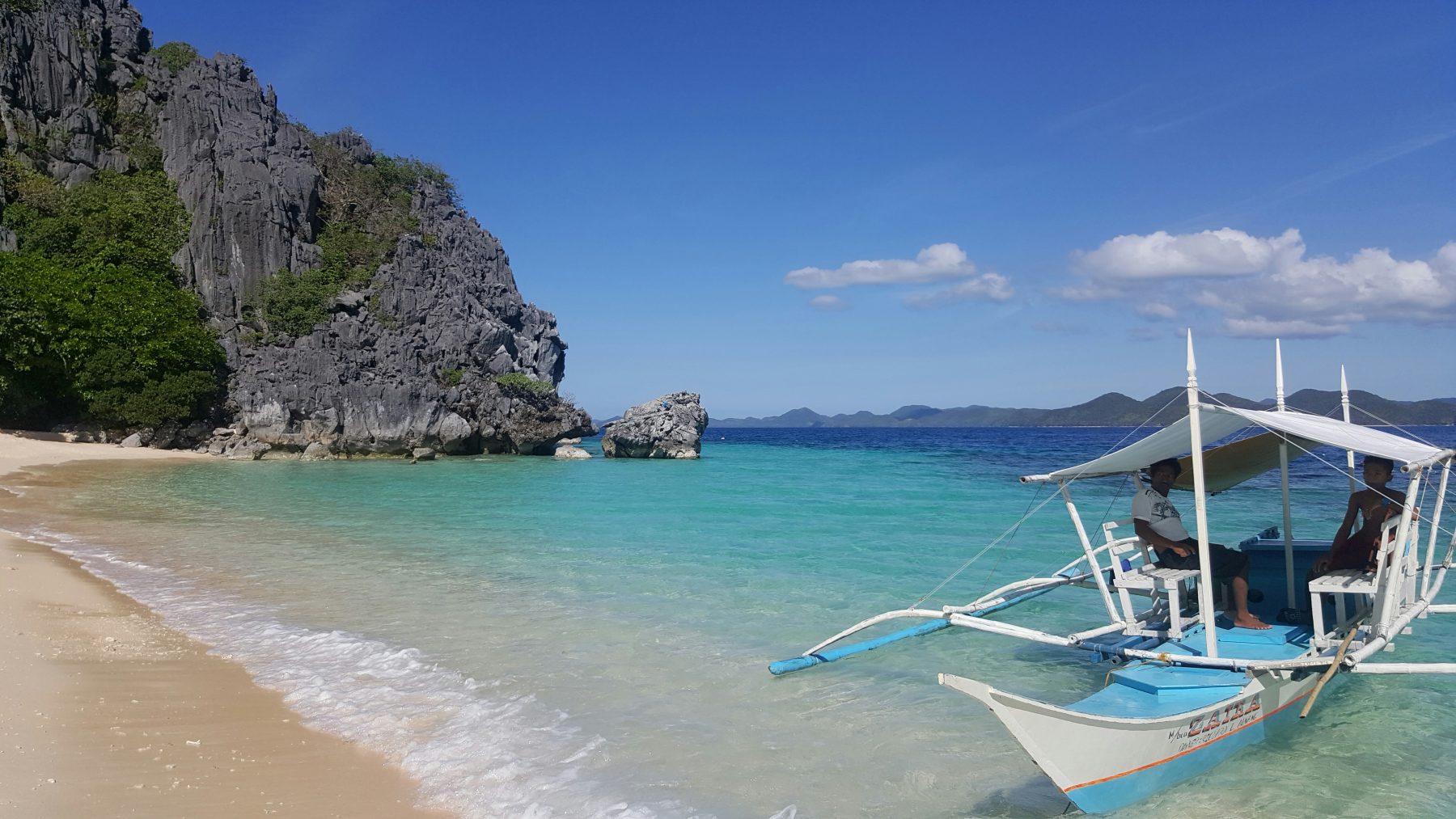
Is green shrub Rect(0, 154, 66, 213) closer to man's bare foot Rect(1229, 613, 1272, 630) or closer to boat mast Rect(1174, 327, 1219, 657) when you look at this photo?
boat mast Rect(1174, 327, 1219, 657)

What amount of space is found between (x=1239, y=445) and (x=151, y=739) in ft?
31.7

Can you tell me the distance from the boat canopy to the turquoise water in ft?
7.21

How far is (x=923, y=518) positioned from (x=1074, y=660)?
12.1 metres

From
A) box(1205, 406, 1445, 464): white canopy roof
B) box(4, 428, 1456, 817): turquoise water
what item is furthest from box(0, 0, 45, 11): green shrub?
box(1205, 406, 1445, 464): white canopy roof

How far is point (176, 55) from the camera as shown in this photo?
185 ft

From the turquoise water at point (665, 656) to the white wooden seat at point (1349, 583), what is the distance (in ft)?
2.77

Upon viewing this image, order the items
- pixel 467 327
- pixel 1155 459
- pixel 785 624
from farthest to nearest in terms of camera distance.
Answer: pixel 467 327, pixel 785 624, pixel 1155 459

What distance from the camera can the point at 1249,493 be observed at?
29.2 meters

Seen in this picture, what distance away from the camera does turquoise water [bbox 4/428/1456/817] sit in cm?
606

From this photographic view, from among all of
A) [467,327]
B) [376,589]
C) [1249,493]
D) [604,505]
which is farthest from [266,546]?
[467,327]

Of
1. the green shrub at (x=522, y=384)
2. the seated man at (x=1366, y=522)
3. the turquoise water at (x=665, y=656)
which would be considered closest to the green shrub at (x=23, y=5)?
the green shrub at (x=522, y=384)

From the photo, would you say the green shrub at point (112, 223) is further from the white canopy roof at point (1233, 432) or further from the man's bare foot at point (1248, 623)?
the man's bare foot at point (1248, 623)

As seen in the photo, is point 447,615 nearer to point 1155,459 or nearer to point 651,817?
point 651,817

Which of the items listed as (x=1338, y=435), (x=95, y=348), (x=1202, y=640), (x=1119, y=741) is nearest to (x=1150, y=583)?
(x=1202, y=640)
